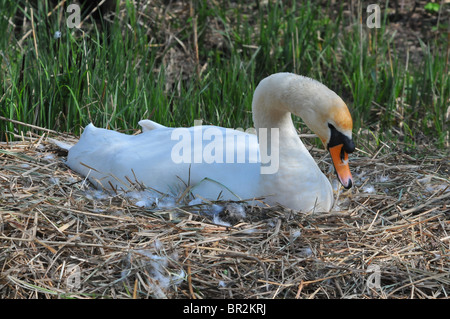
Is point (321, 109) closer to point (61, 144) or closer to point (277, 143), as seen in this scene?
point (277, 143)

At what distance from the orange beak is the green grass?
4.79ft

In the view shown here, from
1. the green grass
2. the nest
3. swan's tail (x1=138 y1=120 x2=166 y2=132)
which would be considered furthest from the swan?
the green grass

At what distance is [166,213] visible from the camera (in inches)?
141

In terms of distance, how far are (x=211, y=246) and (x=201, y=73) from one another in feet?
10.6

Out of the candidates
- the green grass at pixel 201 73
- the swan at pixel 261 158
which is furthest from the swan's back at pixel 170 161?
the green grass at pixel 201 73

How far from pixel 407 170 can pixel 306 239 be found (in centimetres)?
128

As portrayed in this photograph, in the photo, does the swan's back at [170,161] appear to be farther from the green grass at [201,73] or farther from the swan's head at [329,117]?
the green grass at [201,73]

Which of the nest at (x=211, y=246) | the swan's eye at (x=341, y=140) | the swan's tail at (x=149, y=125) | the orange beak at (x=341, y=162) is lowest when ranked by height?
the nest at (x=211, y=246)

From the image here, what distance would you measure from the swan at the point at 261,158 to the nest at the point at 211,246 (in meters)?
0.12

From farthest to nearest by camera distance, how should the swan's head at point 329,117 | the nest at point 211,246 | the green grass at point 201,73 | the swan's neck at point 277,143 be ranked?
the green grass at point 201,73, the swan's neck at point 277,143, the swan's head at point 329,117, the nest at point 211,246

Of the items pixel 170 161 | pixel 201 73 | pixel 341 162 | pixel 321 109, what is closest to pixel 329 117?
pixel 321 109

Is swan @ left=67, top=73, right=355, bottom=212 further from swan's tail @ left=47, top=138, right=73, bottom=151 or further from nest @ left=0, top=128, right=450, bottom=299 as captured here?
swan's tail @ left=47, top=138, right=73, bottom=151

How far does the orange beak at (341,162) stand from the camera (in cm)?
351

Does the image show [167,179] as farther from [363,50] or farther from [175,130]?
[363,50]
